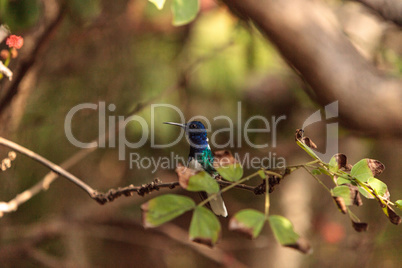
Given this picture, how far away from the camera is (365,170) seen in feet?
2.31

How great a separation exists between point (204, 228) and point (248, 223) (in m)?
0.05

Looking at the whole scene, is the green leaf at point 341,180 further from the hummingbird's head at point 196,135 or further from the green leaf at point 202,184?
the hummingbird's head at point 196,135

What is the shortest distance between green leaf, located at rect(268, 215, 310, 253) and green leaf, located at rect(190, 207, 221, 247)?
2.7 inches

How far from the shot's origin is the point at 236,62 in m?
2.36

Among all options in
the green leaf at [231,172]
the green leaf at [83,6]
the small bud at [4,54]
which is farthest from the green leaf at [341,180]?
the green leaf at [83,6]

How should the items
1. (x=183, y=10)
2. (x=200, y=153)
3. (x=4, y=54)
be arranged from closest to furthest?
(x=183, y=10) → (x=4, y=54) → (x=200, y=153)

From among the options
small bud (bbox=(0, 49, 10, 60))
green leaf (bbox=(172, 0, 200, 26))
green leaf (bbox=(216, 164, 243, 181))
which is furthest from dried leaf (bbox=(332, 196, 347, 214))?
small bud (bbox=(0, 49, 10, 60))

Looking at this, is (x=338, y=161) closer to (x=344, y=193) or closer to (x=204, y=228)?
(x=344, y=193)

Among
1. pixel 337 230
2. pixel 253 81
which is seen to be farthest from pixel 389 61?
pixel 337 230

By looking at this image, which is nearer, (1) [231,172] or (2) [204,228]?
(2) [204,228]

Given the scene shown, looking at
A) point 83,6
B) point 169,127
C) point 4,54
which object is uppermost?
point 83,6

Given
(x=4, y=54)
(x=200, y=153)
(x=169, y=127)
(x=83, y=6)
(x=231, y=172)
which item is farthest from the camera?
(x=169, y=127)

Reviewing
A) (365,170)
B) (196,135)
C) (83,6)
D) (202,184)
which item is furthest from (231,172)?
(83,6)

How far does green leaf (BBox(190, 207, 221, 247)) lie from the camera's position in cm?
56
